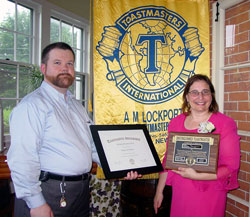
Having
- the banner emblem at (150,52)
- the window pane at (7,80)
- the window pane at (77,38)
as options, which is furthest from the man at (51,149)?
the window pane at (77,38)

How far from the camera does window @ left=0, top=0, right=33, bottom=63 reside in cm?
360

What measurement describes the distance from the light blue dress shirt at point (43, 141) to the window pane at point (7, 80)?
7.75ft

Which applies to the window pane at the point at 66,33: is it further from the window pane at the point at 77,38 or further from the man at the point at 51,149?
the man at the point at 51,149

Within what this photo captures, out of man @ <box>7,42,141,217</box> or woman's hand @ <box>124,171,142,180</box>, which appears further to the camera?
woman's hand @ <box>124,171,142,180</box>

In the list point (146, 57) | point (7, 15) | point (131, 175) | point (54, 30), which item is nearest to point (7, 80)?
point (7, 15)

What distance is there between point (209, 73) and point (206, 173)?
1.18 metres

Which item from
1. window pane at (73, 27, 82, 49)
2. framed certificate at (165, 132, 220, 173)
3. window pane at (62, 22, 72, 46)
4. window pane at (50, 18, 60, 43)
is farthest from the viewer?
window pane at (73, 27, 82, 49)

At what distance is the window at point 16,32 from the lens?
3602mm

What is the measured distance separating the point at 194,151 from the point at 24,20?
356cm

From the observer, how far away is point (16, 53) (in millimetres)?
3805

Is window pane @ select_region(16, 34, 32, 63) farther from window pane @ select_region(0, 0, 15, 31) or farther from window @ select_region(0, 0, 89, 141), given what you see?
window pane @ select_region(0, 0, 15, 31)

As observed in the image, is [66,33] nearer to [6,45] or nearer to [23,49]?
[23,49]

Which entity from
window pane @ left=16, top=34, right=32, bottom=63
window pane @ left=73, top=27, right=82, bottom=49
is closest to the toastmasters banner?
window pane @ left=16, top=34, right=32, bottom=63

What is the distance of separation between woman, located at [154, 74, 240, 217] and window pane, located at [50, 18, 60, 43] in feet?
11.2
